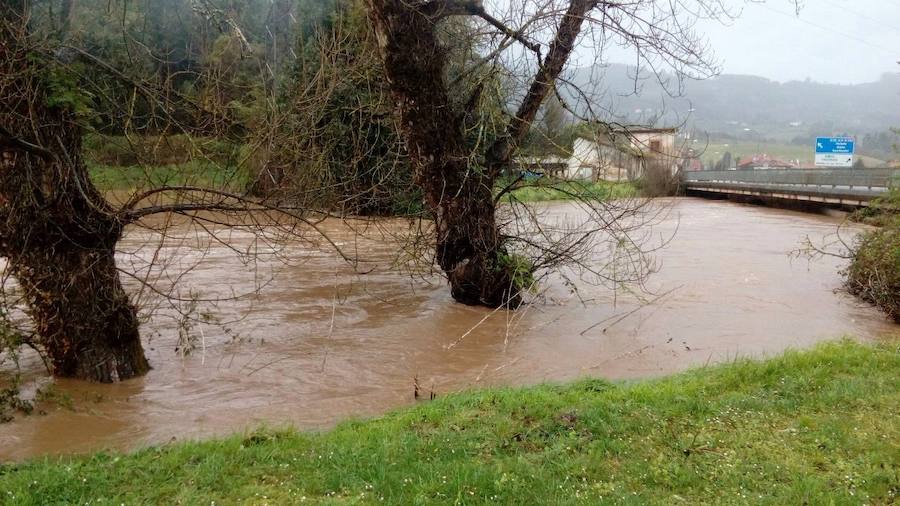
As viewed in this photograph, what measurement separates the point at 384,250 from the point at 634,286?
5866 mm

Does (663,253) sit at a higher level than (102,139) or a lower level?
lower

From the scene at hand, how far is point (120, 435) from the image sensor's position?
6.86 m

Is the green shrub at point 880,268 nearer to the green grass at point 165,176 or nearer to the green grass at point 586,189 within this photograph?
the green grass at point 586,189

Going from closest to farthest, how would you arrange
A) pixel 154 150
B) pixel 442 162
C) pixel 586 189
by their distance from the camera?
pixel 154 150
pixel 442 162
pixel 586 189

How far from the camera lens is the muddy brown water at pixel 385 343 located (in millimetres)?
7418

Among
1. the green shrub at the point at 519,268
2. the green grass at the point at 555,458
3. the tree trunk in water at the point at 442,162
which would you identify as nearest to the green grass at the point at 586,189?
the tree trunk in water at the point at 442,162

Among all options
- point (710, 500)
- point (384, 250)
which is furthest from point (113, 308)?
point (384, 250)

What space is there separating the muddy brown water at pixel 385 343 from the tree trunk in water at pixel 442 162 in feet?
2.35

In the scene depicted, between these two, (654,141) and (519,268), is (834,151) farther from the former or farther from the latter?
(519,268)

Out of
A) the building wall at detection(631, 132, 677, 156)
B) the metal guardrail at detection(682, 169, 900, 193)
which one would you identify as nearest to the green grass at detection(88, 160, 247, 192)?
the building wall at detection(631, 132, 677, 156)

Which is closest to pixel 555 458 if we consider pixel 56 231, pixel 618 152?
pixel 56 231

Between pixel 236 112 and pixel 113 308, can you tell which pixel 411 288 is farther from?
pixel 113 308

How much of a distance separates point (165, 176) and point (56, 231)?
4.00 feet

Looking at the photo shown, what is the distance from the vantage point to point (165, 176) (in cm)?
800
